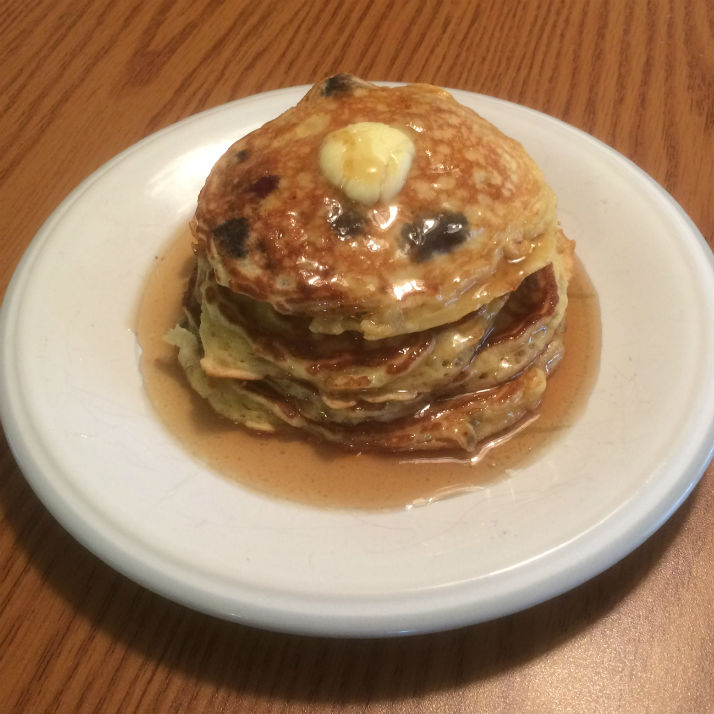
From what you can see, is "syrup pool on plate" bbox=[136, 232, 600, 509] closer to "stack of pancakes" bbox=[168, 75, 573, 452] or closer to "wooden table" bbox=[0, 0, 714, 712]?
"stack of pancakes" bbox=[168, 75, 573, 452]

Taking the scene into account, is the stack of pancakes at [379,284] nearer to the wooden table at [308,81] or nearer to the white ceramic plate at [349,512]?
the white ceramic plate at [349,512]

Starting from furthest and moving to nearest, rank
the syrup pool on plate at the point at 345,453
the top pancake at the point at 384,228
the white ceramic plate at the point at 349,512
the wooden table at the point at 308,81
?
the syrup pool on plate at the point at 345,453
the top pancake at the point at 384,228
the wooden table at the point at 308,81
the white ceramic plate at the point at 349,512

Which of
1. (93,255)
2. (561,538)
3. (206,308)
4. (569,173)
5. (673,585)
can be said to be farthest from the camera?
(569,173)

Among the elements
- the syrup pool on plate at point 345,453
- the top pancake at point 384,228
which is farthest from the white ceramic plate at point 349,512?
the top pancake at point 384,228

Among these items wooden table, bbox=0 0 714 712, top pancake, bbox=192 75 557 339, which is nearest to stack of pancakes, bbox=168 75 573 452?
top pancake, bbox=192 75 557 339

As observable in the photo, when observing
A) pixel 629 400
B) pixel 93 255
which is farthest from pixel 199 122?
pixel 629 400

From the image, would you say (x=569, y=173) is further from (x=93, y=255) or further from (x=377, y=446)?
(x=93, y=255)

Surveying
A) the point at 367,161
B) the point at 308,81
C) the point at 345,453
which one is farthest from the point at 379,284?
the point at 308,81
